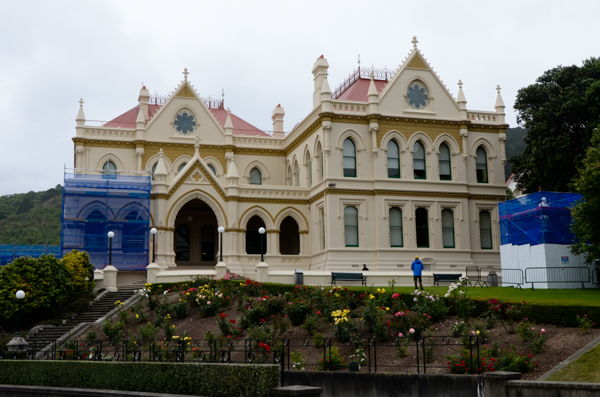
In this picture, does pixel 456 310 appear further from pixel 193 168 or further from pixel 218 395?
pixel 193 168

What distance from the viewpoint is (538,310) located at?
19.7 m

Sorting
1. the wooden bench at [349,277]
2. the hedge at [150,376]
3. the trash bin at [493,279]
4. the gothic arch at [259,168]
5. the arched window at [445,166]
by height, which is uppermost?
the gothic arch at [259,168]

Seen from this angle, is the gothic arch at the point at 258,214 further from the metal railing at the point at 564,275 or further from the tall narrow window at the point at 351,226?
the metal railing at the point at 564,275

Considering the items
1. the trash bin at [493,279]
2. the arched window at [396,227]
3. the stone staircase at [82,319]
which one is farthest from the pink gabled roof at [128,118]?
the trash bin at [493,279]

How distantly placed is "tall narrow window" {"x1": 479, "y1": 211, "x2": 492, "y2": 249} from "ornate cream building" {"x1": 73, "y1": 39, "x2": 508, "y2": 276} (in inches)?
2.6

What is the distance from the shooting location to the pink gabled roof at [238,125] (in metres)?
49.2

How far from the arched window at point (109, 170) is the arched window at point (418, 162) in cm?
1713

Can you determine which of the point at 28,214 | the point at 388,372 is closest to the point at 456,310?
the point at 388,372

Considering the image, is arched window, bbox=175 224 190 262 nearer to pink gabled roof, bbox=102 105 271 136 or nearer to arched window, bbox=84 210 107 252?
arched window, bbox=84 210 107 252

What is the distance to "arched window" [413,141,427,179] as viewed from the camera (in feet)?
131

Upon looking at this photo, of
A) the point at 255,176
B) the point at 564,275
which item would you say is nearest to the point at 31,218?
the point at 255,176

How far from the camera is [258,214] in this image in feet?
133

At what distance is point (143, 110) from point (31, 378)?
28.3 m

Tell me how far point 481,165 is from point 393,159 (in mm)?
5895
